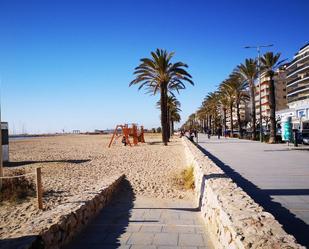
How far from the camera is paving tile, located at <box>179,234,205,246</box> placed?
550 cm

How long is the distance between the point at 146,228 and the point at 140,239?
736 mm

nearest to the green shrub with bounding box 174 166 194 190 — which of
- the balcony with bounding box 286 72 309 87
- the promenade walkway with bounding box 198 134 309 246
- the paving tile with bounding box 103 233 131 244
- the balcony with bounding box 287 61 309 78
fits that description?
the promenade walkway with bounding box 198 134 309 246

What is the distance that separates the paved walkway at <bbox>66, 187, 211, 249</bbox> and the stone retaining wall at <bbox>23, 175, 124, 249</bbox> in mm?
159

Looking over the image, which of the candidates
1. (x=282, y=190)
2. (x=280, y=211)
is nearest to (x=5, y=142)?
(x=282, y=190)

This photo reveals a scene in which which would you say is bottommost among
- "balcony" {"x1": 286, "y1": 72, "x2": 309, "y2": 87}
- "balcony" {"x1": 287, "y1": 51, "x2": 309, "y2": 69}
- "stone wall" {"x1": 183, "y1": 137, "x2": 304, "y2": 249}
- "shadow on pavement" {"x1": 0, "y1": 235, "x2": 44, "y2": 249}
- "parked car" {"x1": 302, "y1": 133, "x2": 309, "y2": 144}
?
"shadow on pavement" {"x1": 0, "y1": 235, "x2": 44, "y2": 249}

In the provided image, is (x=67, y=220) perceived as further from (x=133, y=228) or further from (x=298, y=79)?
(x=298, y=79)

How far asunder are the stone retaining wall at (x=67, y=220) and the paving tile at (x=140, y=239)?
950 mm

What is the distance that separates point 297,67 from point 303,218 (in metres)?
92.6

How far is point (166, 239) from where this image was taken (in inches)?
225

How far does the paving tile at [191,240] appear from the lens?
5.50 meters

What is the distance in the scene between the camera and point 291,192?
8555 mm

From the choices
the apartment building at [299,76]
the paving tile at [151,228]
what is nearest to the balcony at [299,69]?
the apartment building at [299,76]

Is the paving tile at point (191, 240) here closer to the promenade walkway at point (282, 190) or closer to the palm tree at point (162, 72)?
the promenade walkway at point (282, 190)

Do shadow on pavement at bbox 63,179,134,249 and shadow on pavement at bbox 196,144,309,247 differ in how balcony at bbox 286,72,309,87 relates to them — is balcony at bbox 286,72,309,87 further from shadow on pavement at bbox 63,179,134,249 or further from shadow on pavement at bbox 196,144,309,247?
shadow on pavement at bbox 63,179,134,249
